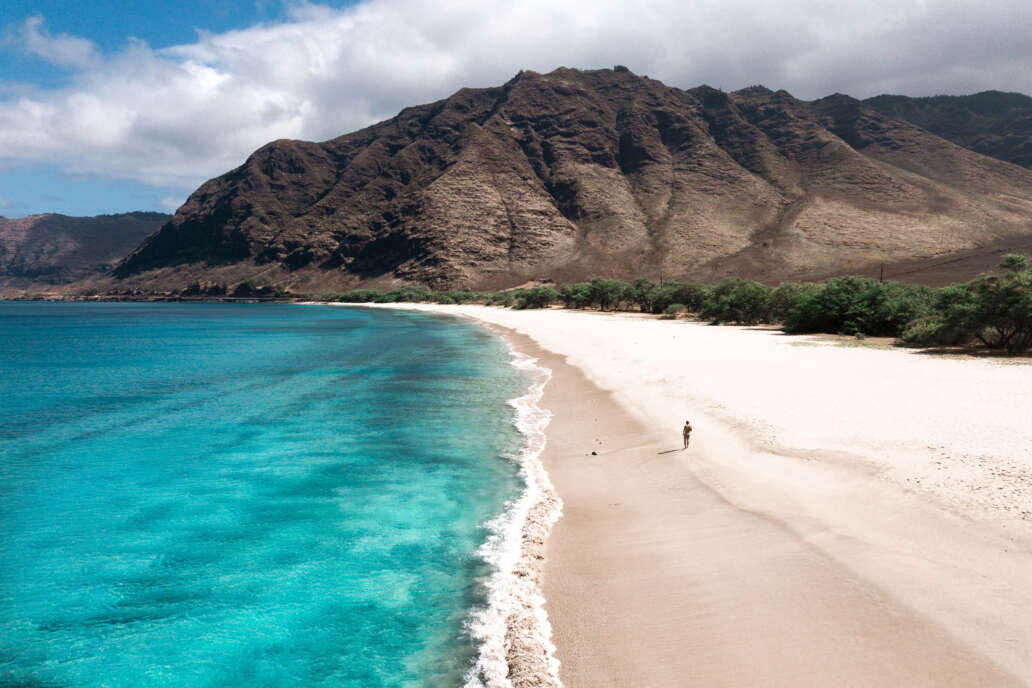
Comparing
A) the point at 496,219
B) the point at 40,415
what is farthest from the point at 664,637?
the point at 496,219

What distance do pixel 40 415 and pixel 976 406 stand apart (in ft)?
118

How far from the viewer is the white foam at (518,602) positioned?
700cm

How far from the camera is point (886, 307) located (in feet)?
139

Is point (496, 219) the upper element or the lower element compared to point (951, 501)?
upper

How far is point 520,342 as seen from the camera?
51062 millimetres

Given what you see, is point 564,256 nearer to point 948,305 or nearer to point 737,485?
point 948,305

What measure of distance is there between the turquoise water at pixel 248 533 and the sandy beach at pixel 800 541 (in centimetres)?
214

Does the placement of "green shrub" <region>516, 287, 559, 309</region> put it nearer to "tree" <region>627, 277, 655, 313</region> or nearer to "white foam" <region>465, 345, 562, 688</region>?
"tree" <region>627, 277, 655, 313</region>

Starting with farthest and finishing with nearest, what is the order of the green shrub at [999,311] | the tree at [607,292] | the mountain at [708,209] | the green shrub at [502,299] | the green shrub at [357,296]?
1. the green shrub at [357,296]
2. the mountain at [708,209]
3. the green shrub at [502,299]
4. the tree at [607,292]
5. the green shrub at [999,311]

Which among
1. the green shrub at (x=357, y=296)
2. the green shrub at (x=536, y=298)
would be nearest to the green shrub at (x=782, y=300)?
the green shrub at (x=536, y=298)

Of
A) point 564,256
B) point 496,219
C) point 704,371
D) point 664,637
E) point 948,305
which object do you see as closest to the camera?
point 664,637

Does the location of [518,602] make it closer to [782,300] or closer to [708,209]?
[782,300]

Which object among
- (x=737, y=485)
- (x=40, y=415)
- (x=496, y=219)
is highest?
(x=496, y=219)

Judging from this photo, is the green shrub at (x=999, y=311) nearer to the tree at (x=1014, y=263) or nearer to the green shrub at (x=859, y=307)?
the tree at (x=1014, y=263)
